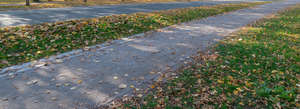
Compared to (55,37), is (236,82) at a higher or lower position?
lower

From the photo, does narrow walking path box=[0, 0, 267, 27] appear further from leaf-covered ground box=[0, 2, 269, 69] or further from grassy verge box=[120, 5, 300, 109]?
grassy verge box=[120, 5, 300, 109]

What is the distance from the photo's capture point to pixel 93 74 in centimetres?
496

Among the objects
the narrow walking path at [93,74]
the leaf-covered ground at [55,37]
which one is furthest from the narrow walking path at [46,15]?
the narrow walking path at [93,74]

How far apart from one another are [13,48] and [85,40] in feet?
6.69

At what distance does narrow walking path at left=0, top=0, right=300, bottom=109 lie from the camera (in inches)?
152

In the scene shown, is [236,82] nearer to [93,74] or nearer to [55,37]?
[93,74]

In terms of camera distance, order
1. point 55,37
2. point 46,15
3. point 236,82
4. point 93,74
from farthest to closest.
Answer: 1. point 46,15
2. point 55,37
3. point 93,74
4. point 236,82

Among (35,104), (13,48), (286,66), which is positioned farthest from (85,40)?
(286,66)

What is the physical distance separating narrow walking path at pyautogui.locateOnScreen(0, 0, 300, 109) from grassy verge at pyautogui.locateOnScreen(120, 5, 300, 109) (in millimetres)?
637

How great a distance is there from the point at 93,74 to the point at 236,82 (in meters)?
2.83

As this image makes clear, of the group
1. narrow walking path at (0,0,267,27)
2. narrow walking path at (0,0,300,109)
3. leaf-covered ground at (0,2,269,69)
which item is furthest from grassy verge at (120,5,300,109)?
narrow walking path at (0,0,267,27)

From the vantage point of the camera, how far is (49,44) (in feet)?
23.0

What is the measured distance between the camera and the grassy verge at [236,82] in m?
3.62

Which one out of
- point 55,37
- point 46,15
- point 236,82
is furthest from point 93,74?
point 46,15
